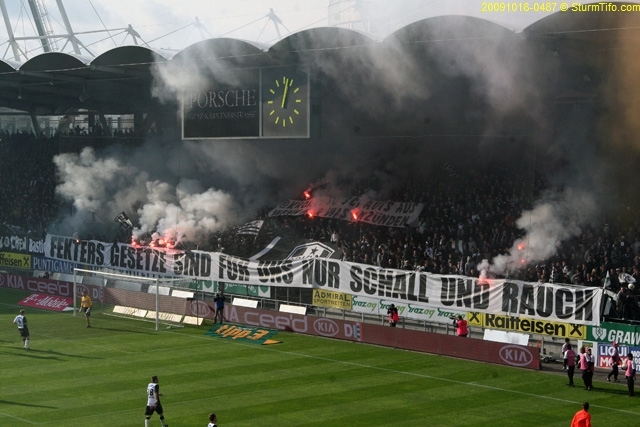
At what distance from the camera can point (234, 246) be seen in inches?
1827

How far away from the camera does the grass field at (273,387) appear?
78.0 feet

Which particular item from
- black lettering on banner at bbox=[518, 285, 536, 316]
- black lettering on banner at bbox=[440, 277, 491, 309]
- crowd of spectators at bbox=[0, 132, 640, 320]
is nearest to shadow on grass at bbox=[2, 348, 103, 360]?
black lettering on banner at bbox=[440, 277, 491, 309]

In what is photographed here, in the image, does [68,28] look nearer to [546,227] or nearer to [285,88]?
[285,88]

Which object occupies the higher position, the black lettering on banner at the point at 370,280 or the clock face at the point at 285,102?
the clock face at the point at 285,102

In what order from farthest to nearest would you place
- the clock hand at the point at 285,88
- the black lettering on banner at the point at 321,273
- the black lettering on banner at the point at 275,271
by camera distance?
the black lettering on banner at the point at 275,271
the clock hand at the point at 285,88
the black lettering on banner at the point at 321,273

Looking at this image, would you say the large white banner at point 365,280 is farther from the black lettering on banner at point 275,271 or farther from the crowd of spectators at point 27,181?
the crowd of spectators at point 27,181

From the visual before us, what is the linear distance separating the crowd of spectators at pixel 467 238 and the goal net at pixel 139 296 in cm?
486

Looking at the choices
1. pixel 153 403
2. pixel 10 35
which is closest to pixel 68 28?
pixel 10 35

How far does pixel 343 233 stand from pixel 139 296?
10.4m

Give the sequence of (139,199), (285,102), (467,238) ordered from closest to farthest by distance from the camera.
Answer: (467,238)
(285,102)
(139,199)

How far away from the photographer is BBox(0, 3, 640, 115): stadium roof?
32719 mm

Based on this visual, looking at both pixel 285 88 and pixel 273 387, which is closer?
pixel 273 387

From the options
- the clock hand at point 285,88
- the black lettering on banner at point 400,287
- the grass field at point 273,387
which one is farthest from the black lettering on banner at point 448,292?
the clock hand at point 285,88

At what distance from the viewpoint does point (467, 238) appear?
39.5 m
